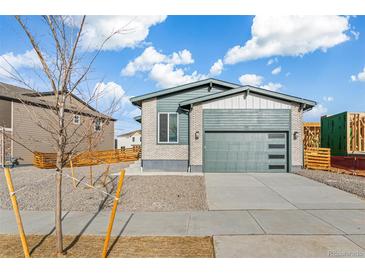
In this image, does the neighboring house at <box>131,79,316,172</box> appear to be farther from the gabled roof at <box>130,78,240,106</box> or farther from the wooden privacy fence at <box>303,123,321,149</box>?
the wooden privacy fence at <box>303,123,321,149</box>

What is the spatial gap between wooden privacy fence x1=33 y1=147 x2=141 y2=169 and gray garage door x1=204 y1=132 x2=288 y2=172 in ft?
22.9

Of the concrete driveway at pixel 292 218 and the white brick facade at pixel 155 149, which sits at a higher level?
the white brick facade at pixel 155 149

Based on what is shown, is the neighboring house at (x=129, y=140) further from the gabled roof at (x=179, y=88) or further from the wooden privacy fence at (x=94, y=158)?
the gabled roof at (x=179, y=88)

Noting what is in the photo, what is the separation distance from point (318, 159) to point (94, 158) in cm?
1395

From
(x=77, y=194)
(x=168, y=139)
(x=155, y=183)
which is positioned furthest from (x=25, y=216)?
(x=168, y=139)

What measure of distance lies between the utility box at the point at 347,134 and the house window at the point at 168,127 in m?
12.0

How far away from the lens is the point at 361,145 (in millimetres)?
16172

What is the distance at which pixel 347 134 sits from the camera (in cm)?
1652

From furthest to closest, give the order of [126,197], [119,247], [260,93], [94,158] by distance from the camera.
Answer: [94,158] < [260,93] < [126,197] < [119,247]

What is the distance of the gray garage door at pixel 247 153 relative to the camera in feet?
43.9

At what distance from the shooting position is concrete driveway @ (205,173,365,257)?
407 centimetres

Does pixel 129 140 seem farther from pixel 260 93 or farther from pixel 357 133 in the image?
pixel 357 133

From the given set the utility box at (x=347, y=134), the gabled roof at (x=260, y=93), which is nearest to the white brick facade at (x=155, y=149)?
the gabled roof at (x=260, y=93)

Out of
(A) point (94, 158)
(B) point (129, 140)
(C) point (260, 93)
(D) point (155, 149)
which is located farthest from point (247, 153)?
(B) point (129, 140)
